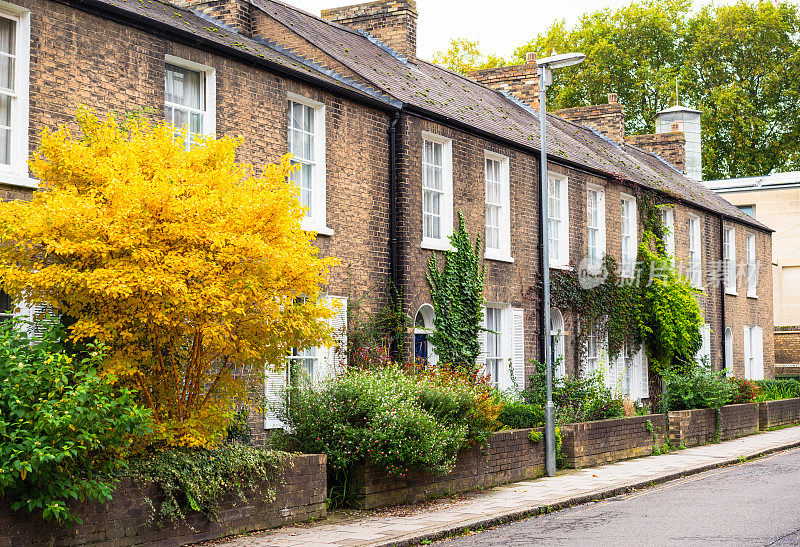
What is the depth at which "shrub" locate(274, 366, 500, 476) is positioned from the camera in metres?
12.4

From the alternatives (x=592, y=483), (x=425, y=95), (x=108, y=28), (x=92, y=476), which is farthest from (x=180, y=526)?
(x=425, y=95)

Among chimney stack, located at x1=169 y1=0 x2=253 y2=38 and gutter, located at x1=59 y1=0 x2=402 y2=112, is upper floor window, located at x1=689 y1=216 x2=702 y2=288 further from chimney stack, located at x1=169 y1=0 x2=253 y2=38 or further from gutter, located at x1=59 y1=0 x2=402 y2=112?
chimney stack, located at x1=169 y1=0 x2=253 y2=38

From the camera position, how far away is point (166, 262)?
Result: 9.65 metres

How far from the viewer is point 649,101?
169 feet

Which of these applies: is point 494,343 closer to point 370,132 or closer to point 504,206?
point 504,206

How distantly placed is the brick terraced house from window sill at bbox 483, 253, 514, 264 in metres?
0.07

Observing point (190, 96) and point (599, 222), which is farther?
point (599, 222)

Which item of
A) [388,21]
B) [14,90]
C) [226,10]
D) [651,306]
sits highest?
[388,21]

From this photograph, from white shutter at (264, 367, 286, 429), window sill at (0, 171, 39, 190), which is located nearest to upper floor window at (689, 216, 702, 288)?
white shutter at (264, 367, 286, 429)

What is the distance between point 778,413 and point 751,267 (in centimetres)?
928

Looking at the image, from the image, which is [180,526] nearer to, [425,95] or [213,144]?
[213,144]

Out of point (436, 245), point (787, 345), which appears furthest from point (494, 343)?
point (787, 345)

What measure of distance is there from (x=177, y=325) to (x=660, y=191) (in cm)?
2068

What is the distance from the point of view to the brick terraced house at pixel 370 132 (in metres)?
12.4
